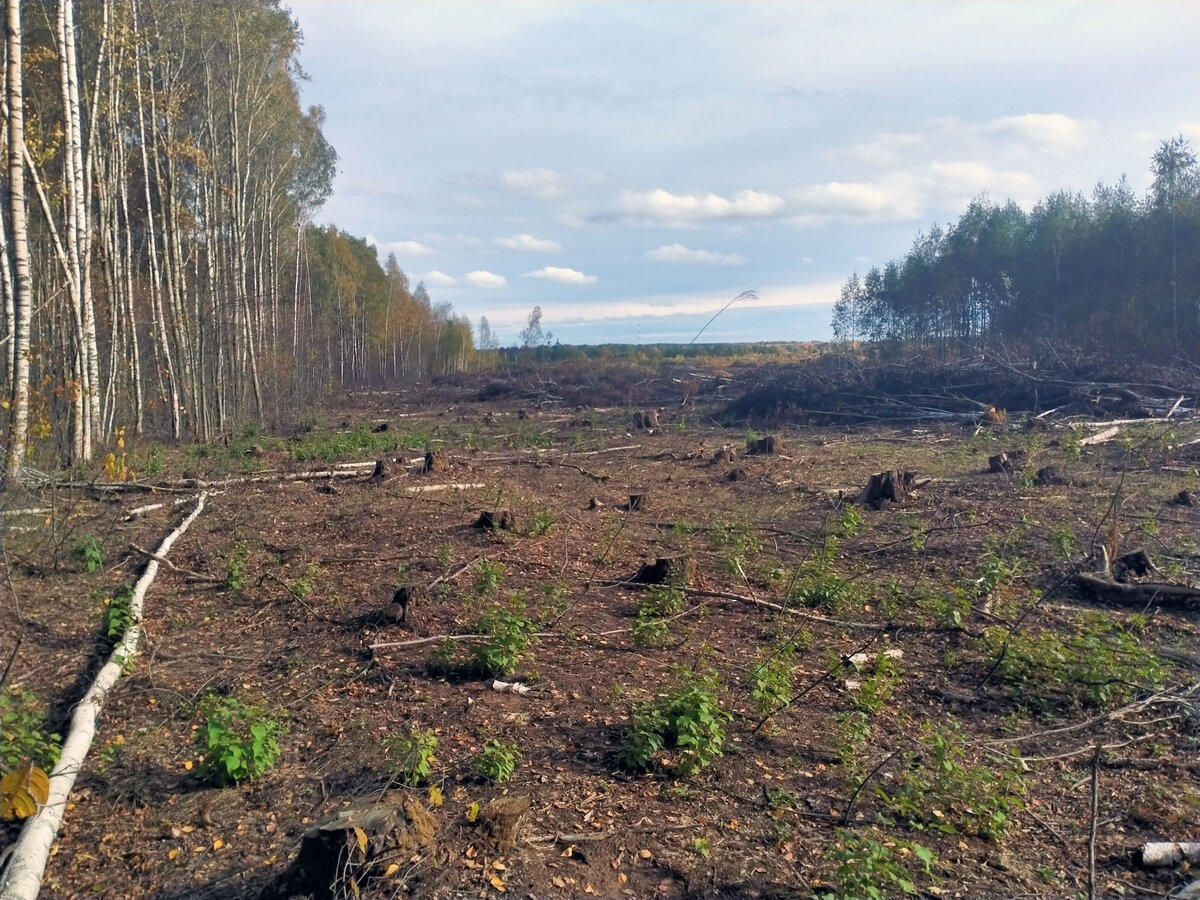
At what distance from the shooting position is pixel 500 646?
5.20m

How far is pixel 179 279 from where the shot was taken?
18.0m

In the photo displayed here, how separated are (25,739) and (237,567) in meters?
3.41

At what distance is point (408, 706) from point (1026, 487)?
8.27 m

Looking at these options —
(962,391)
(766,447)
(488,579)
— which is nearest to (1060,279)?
(962,391)

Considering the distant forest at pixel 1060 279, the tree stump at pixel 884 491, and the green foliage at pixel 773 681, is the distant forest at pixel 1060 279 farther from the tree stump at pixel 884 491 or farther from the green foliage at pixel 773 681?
the green foliage at pixel 773 681

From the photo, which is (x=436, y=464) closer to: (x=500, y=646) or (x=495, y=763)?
(x=500, y=646)

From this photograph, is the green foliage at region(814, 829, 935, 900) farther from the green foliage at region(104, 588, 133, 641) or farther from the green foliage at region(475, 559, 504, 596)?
the green foliage at region(104, 588, 133, 641)

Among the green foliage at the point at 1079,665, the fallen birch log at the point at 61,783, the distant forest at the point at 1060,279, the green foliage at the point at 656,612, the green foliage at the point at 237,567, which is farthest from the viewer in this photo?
the distant forest at the point at 1060,279

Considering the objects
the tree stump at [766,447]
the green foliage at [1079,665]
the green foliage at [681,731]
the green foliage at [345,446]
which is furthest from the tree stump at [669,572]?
the green foliage at [345,446]

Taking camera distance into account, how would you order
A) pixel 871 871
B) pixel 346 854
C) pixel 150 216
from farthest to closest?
pixel 150 216 < pixel 346 854 < pixel 871 871

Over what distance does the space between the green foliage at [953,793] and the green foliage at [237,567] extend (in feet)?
17.6

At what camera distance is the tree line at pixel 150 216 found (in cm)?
942

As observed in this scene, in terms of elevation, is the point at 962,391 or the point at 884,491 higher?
the point at 962,391

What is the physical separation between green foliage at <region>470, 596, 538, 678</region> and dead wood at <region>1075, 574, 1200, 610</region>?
435cm
